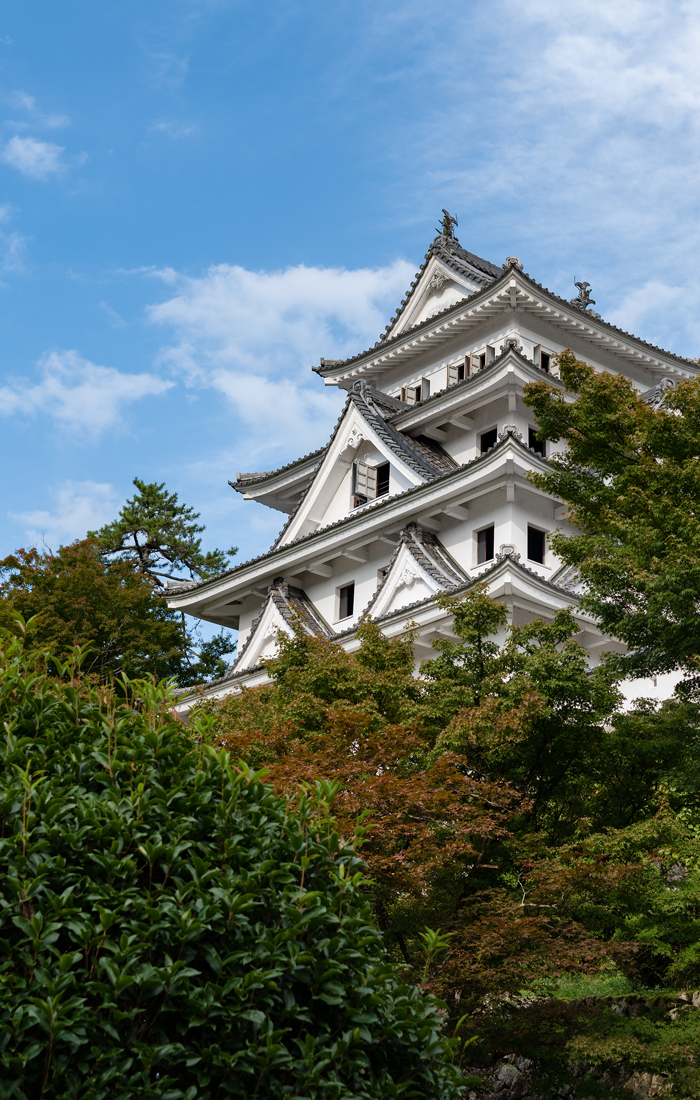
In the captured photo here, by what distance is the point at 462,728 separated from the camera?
13422 mm

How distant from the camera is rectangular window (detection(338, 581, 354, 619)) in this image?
28703 millimetres

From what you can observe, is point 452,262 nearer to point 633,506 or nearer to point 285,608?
point 285,608

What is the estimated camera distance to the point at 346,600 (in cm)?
2898

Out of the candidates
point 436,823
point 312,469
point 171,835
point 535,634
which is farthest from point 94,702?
point 312,469

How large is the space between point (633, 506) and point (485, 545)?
13.0m

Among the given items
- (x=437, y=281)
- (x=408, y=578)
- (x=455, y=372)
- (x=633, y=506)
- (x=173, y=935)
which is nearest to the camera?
(x=173, y=935)

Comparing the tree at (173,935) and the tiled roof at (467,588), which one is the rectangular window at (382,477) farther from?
the tree at (173,935)

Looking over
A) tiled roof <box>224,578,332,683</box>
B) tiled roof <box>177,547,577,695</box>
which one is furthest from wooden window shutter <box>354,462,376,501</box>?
tiled roof <box>224,578,332,683</box>

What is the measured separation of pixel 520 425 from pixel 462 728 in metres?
16.0

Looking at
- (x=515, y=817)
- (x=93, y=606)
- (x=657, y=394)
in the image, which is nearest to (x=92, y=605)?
(x=93, y=606)

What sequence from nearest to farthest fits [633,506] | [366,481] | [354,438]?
[633,506], [366,481], [354,438]

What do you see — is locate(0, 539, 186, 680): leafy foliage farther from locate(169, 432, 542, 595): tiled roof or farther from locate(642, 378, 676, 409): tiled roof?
locate(642, 378, 676, 409): tiled roof

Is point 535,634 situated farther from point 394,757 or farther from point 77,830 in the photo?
point 77,830

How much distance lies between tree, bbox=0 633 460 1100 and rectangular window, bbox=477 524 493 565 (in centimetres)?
1982
